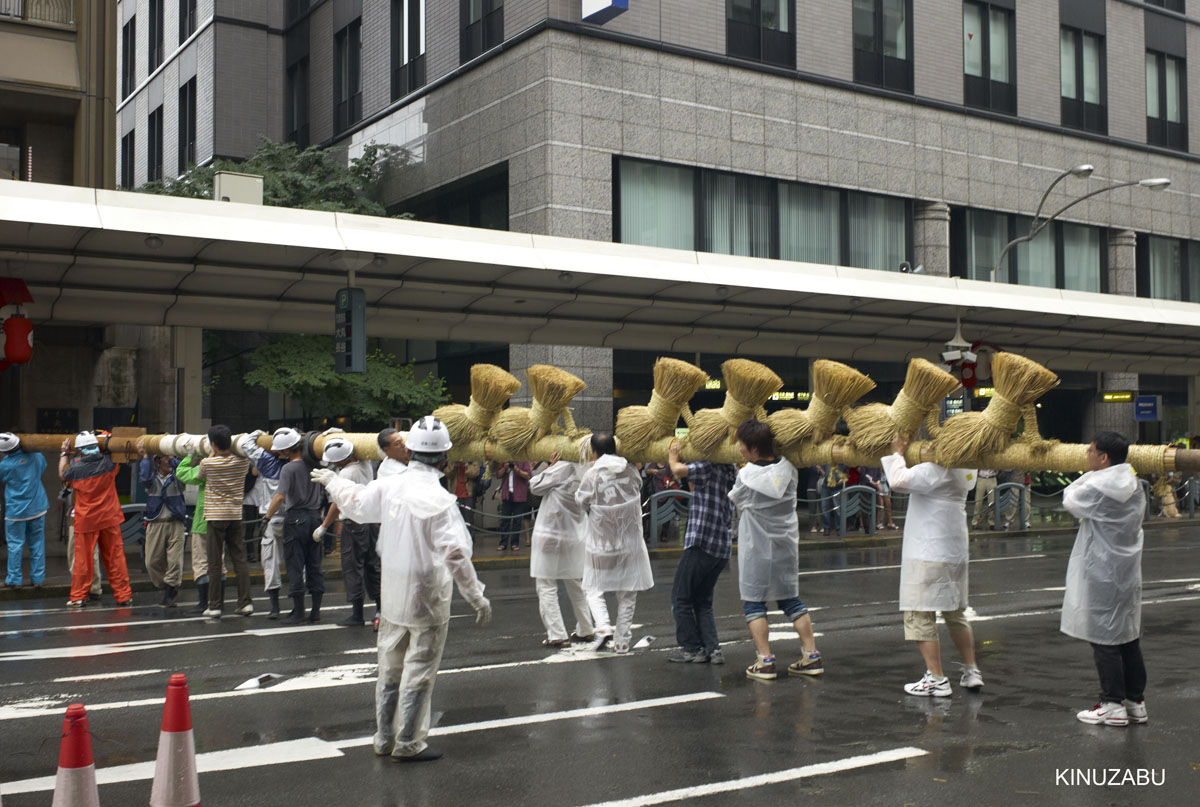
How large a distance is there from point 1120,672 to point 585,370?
54.5 ft

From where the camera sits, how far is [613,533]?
10.1 meters

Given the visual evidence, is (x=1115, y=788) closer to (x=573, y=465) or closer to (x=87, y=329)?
(x=573, y=465)

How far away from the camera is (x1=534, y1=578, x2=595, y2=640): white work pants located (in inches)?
408

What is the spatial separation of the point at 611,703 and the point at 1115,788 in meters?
3.34

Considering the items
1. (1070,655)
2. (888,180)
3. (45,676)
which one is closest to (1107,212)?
(888,180)

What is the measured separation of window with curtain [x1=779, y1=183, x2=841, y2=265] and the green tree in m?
9.17

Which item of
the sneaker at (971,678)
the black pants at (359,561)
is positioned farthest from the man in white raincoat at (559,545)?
the sneaker at (971,678)

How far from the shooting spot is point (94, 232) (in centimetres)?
1331

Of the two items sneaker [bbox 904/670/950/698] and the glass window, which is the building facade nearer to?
the glass window

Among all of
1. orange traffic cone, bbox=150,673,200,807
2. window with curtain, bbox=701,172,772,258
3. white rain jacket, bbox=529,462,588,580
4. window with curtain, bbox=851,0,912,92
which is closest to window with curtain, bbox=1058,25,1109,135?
window with curtain, bbox=851,0,912,92

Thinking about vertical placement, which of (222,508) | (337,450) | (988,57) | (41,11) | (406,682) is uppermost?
(988,57)

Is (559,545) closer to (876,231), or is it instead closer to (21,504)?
(21,504)

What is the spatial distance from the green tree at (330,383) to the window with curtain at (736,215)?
728 cm

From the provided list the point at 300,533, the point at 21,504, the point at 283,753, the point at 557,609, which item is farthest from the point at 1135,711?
the point at 21,504
